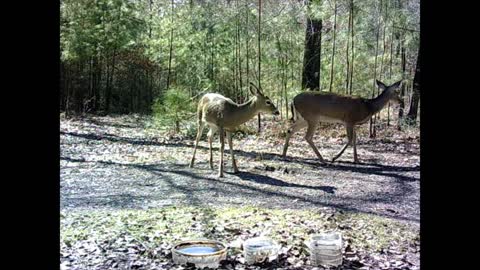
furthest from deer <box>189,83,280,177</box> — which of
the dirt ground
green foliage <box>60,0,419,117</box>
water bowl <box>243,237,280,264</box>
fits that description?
green foliage <box>60,0,419,117</box>

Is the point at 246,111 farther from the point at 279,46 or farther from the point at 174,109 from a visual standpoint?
the point at 279,46

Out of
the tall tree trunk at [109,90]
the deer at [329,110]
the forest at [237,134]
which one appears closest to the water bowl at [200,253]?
the forest at [237,134]

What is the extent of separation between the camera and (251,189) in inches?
197

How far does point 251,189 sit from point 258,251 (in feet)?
6.65

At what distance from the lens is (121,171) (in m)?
5.81

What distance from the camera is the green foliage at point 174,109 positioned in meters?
8.23

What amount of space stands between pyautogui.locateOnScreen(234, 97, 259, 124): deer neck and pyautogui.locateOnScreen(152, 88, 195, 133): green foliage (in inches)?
104

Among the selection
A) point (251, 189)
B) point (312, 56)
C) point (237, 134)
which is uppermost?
point (312, 56)

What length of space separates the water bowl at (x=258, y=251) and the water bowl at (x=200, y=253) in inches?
4.9

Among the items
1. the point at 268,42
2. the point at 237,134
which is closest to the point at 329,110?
the point at 237,134
